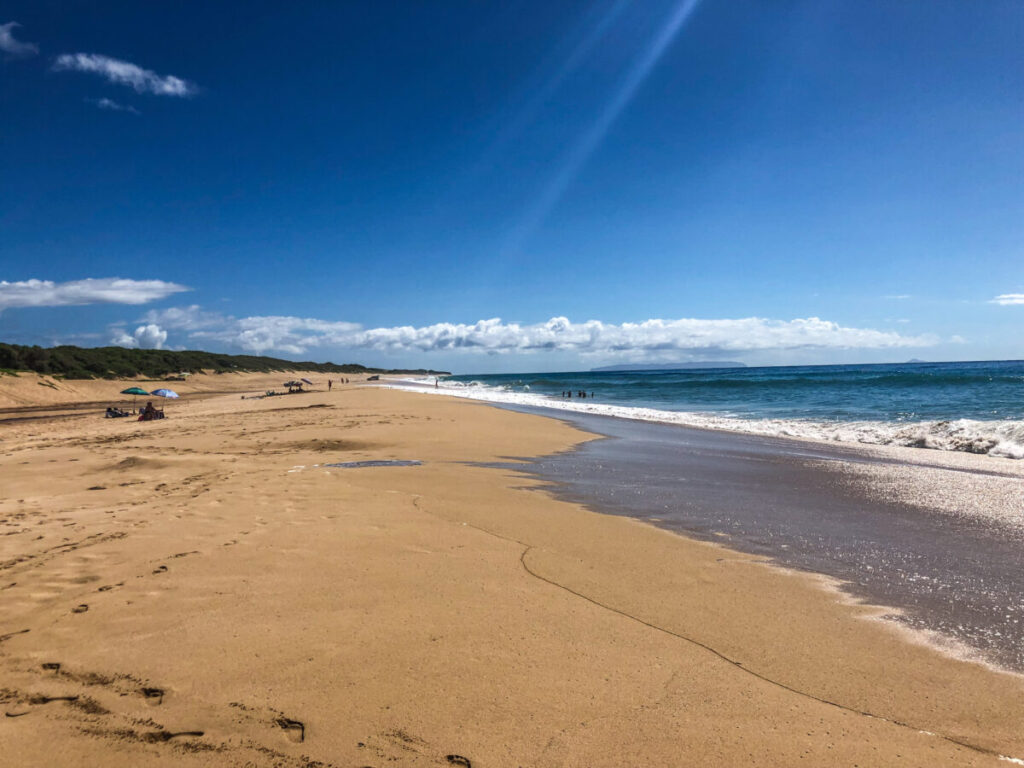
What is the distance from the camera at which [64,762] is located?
7.86 ft

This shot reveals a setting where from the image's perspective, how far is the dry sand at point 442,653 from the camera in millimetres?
2551

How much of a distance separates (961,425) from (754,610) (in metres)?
17.2

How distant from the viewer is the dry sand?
2.55 metres

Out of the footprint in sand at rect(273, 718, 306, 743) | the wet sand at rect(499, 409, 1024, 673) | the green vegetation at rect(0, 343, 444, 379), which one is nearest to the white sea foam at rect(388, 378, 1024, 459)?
the wet sand at rect(499, 409, 1024, 673)

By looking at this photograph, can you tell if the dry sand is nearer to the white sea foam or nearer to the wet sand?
the wet sand

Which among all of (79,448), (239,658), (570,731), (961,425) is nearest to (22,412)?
(79,448)

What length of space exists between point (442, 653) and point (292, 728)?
97 centimetres

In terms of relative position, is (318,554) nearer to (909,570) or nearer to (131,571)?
(131,571)

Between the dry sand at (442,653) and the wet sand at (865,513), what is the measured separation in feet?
2.05

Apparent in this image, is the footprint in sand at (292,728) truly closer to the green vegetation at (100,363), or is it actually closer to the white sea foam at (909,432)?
the white sea foam at (909,432)

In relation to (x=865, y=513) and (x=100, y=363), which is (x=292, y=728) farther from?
(x=100, y=363)

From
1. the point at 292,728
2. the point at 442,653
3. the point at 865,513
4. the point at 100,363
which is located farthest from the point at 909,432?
the point at 100,363

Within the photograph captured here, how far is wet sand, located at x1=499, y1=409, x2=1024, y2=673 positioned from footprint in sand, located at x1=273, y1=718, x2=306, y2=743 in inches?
167

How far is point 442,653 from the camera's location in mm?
3326
